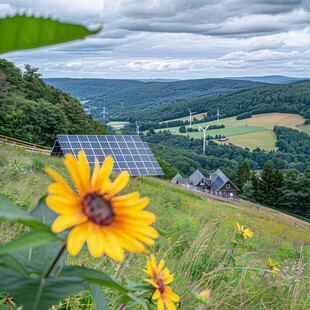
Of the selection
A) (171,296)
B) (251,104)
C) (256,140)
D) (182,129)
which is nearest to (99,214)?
(171,296)

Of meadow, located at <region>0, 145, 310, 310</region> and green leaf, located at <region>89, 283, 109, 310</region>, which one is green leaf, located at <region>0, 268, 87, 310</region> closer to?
green leaf, located at <region>89, 283, 109, 310</region>

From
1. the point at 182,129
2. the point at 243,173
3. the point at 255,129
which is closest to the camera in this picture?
the point at 243,173

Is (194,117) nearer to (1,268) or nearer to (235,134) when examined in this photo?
(235,134)

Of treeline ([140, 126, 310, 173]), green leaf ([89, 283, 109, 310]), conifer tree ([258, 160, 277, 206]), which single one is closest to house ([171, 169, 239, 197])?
conifer tree ([258, 160, 277, 206])

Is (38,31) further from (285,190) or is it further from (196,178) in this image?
(196,178)

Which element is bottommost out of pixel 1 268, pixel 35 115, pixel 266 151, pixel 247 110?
pixel 266 151

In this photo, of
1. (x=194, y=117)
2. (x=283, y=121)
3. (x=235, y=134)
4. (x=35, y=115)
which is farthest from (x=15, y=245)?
(x=194, y=117)
